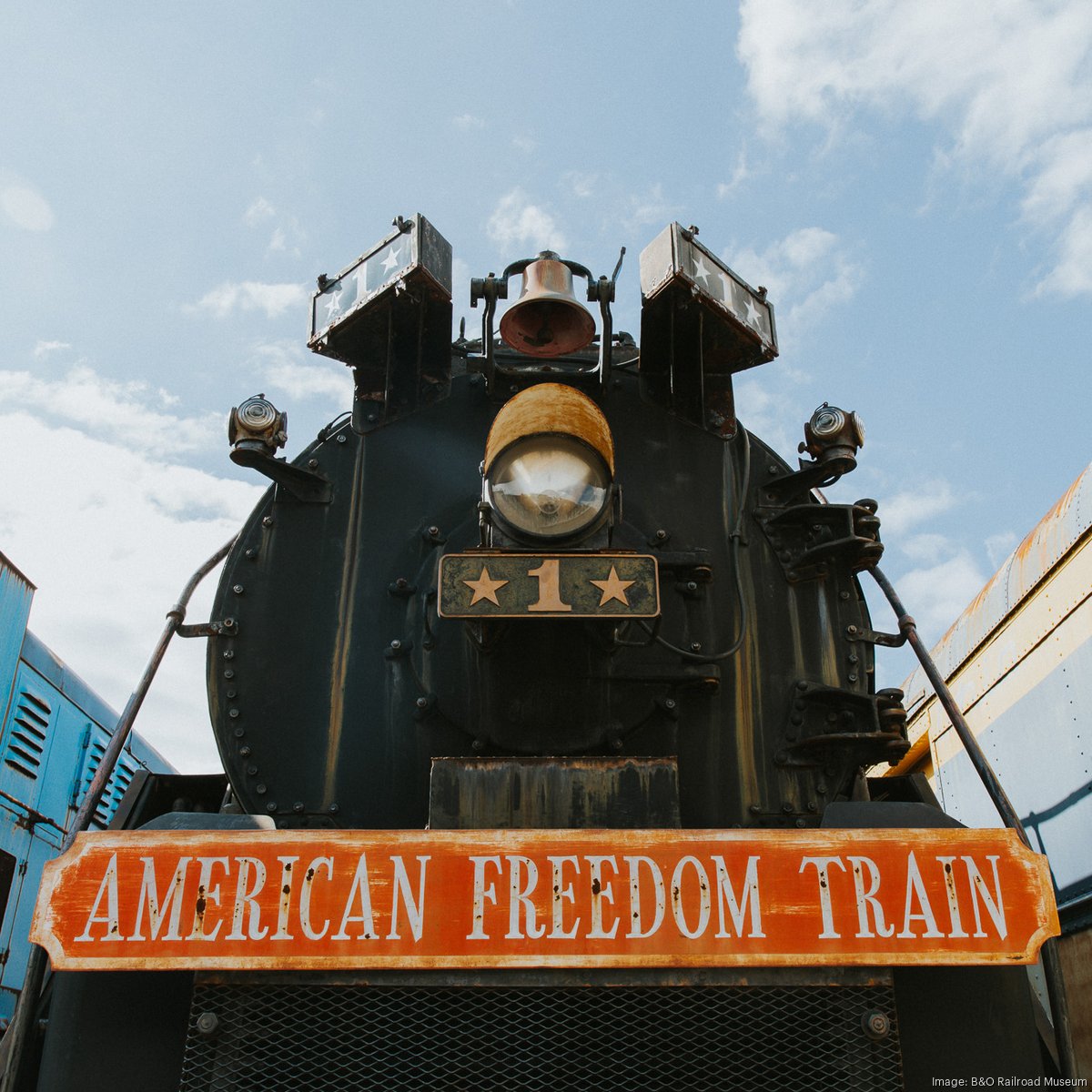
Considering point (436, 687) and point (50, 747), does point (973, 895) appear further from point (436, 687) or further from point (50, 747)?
point (50, 747)

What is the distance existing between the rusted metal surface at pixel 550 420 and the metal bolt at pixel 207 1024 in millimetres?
1297

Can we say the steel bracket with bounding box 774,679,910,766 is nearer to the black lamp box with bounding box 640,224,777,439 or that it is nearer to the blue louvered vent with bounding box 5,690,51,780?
the black lamp box with bounding box 640,224,777,439

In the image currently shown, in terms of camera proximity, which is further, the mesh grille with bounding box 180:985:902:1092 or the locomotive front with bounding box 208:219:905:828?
the locomotive front with bounding box 208:219:905:828

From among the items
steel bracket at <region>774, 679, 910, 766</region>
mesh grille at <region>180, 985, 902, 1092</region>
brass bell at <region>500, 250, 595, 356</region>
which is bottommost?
mesh grille at <region>180, 985, 902, 1092</region>

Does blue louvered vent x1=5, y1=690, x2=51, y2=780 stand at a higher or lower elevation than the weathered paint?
higher

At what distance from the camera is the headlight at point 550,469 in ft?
7.91

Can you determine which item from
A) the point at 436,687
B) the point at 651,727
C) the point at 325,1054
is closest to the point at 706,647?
the point at 651,727

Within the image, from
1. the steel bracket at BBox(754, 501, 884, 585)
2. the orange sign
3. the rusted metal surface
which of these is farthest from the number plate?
the steel bracket at BBox(754, 501, 884, 585)

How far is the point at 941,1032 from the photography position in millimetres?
Result: 2000

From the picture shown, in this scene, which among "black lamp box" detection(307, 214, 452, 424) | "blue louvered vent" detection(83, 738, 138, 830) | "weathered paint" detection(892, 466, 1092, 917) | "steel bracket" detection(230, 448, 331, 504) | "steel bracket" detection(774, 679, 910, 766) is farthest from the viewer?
"blue louvered vent" detection(83, 738, 138, 830)

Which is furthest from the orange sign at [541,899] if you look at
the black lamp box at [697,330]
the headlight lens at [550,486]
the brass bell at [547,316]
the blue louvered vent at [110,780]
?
the blue louvered vent at [110,780]

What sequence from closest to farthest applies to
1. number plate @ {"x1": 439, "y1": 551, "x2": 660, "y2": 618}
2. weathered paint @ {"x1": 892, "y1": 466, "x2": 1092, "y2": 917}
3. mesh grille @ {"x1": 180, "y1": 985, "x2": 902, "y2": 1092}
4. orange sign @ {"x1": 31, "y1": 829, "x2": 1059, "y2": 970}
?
orange sign @ {"x1": 31, "y1": 829, "x2": 1059, "y2": 970}
mesh grille @ {"x1": 180, "y1": 985, "x2": 902, "y2": 1092}
number plate @ {"x1": 439, "y1": 551, "x2": 660, "y2": 618}
weathered paint @ {"x1": 892, "y1": 466, "x2": 1092, "y2": 917}

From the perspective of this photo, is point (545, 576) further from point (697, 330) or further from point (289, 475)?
point (697, 330)

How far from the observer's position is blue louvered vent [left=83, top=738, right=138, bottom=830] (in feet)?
22.8
